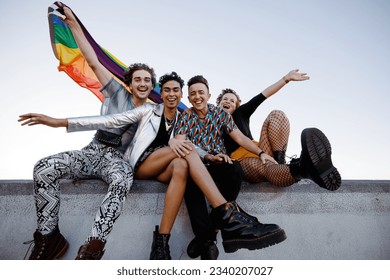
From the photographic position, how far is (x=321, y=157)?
6.87 ft

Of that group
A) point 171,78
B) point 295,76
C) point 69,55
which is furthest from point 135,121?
point 69,55

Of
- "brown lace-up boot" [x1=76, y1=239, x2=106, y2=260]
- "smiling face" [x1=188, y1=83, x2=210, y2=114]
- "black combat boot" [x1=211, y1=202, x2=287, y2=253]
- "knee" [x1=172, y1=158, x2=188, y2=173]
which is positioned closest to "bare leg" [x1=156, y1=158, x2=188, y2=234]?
"knee" [x1=172, y1=158, x2=188, y2=173]

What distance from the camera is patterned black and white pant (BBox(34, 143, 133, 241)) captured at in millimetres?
2068

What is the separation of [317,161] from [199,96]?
1099mm

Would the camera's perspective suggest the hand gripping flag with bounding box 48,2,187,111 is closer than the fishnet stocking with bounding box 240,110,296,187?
No

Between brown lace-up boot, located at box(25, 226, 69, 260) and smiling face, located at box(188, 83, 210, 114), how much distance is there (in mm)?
1439

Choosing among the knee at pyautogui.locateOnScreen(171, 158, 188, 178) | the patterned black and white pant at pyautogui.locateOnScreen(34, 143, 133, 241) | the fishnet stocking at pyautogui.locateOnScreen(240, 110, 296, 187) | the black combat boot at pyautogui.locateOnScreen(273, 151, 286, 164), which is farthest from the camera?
the black combat boot at pyautogui.locateOnScreen(273, 151, 286, 164)

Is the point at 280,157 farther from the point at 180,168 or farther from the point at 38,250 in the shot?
the point at 38,250

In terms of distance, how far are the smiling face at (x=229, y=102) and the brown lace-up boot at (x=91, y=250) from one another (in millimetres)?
2000

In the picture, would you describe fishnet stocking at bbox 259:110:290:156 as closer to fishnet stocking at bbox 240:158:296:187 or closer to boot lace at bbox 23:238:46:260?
fishnet stocking at bbox 240:158:296:187

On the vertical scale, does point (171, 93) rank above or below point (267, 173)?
above

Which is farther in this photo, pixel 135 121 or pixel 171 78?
pixel 171 78

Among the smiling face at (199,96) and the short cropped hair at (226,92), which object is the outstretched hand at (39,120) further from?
the short cropped hair at (226,92)

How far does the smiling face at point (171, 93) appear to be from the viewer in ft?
8.96
